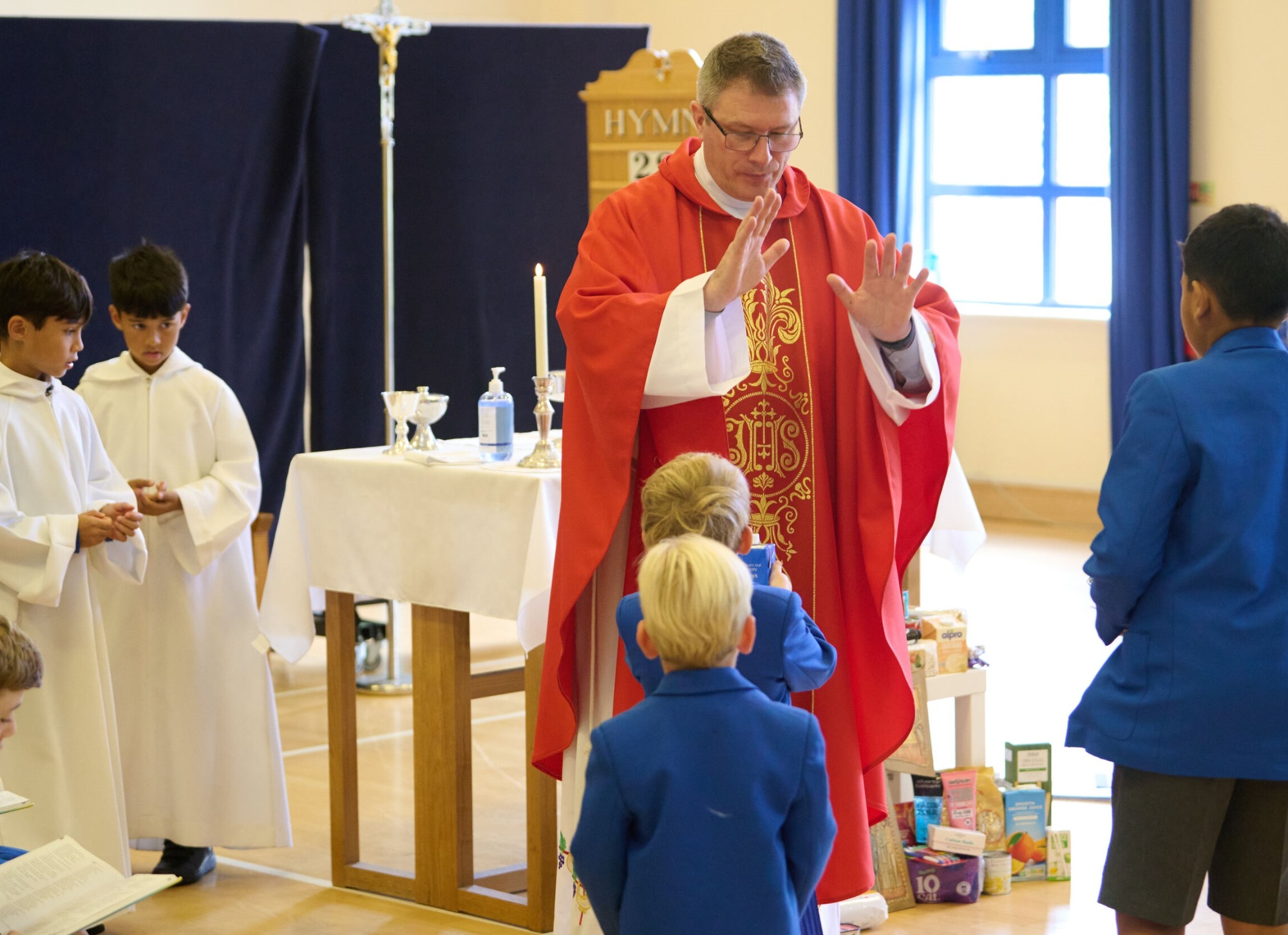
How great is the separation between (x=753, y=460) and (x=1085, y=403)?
20.2ft

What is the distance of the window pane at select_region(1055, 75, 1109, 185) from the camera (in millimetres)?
8523

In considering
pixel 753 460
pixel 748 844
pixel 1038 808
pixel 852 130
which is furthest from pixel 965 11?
pixel 748 844

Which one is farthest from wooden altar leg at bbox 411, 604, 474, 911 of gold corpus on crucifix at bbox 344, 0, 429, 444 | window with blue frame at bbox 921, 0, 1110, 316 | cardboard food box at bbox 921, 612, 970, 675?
window with blue frame at bbox 921, 0, 1110, 316

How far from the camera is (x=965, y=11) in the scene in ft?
29.1

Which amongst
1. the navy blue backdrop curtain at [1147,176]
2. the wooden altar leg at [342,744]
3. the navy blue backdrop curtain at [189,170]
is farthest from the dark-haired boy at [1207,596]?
the navy blue backdrop curtain at [1147,176]

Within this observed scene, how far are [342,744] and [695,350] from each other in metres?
1.67

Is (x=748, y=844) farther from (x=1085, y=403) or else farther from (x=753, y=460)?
(x=1085, y=403)

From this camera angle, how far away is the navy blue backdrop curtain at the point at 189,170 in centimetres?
593

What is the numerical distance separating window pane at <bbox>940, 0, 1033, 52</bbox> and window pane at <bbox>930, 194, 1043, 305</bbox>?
85cm

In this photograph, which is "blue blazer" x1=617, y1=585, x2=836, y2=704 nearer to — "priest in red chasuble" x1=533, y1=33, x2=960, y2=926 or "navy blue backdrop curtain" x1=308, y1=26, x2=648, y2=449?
"priest in red chasuble" x1=533, y1=33, x2=960, y2=926

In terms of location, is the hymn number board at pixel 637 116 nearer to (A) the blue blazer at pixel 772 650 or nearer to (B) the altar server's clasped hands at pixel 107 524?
(B) the altar server's clasped hands at pixel 107 524

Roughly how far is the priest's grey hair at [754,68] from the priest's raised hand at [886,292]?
0.30 meters

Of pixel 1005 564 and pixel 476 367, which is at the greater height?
pixel 476 367

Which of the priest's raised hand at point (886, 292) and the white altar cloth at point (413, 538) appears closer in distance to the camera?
the priest's raised hand at point (886, 292)
